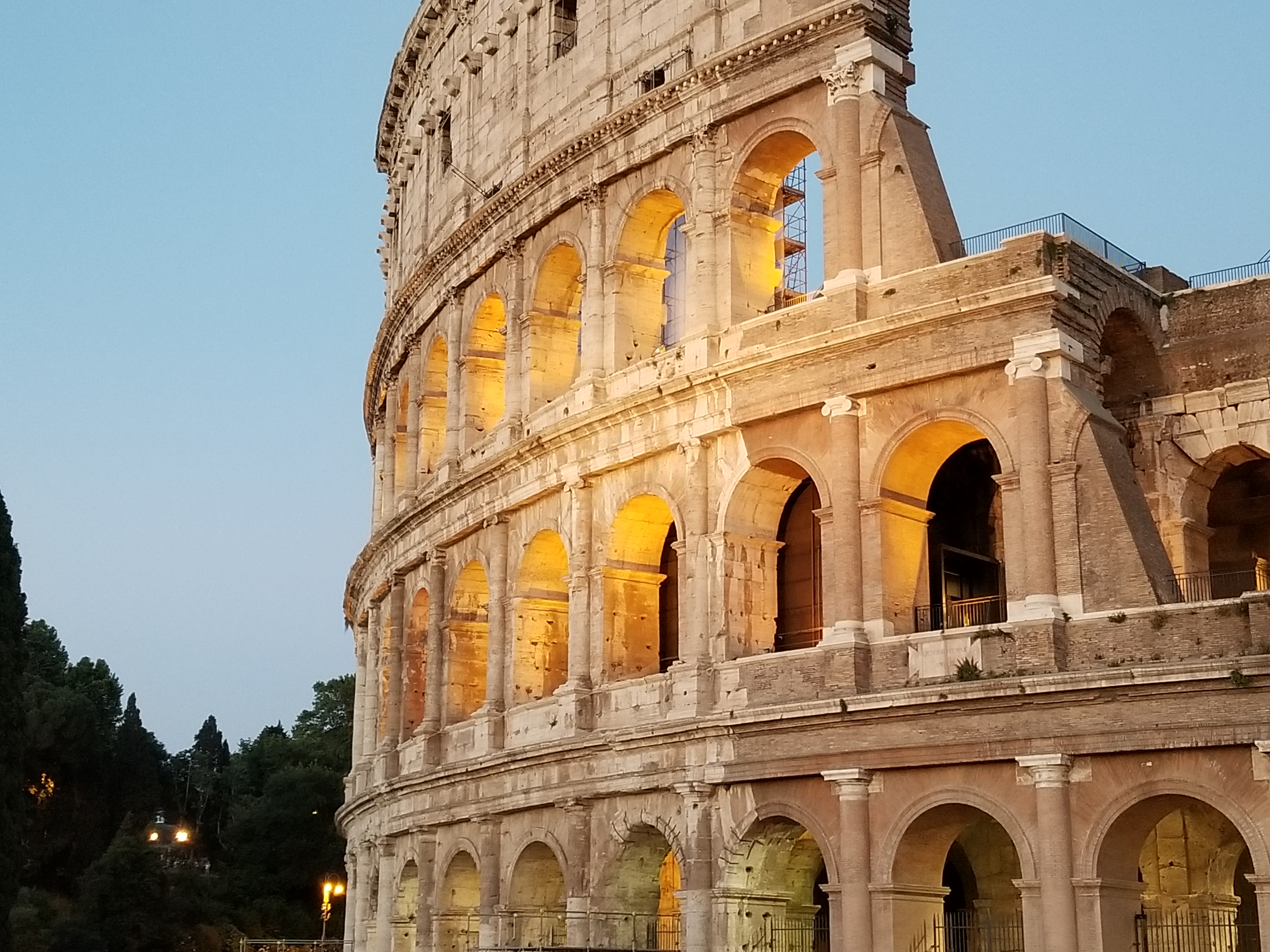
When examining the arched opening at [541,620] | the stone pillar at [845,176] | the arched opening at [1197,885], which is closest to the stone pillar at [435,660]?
the arched opening at [541,620]

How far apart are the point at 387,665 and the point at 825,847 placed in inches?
542

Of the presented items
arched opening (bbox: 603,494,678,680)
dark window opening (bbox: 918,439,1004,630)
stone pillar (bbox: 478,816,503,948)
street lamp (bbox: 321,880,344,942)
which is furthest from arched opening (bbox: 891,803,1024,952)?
street lamp (bbox: 321,880,344,942)

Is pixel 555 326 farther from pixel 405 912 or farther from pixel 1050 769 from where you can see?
pixel 1050 769

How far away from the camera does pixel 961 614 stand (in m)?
21.8

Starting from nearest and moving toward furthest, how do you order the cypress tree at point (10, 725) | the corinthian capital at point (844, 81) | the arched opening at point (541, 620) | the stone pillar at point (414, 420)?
the corinthian capital at point (844, 81), the arched opening at point (541, 620), the stone pillar at point (414, 420), the cypress tree at point (10, 725)

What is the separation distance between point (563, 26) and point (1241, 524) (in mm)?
13542

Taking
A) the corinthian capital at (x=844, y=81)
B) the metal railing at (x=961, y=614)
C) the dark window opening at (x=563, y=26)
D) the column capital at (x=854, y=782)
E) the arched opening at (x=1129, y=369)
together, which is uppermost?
the dark window opening at (x=563, y=26)

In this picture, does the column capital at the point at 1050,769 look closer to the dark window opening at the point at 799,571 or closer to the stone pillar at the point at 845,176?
the dark window opening at the point at 799,571

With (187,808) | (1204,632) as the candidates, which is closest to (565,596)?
(1204,632)

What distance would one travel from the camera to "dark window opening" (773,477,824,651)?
22.8 meters

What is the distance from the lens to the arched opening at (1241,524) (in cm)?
2262

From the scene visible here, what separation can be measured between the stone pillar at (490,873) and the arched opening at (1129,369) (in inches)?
423

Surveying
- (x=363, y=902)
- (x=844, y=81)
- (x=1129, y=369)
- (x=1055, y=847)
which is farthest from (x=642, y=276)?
(x=363, y=902)

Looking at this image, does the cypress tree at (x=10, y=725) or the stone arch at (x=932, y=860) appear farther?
the cypress tree at (x=10, y=725)
